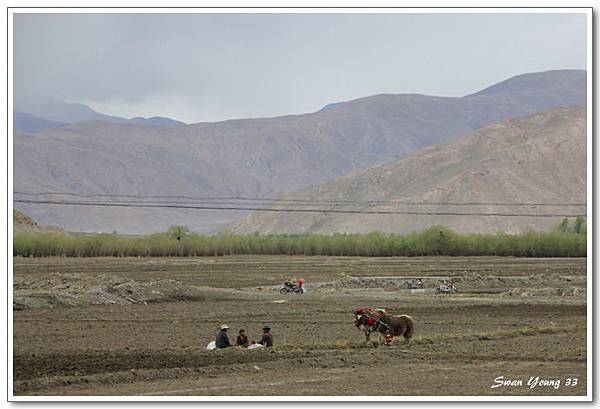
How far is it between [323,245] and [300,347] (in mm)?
83841

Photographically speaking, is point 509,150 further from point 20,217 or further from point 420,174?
point 20,217

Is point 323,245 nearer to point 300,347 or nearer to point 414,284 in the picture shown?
point 414,284

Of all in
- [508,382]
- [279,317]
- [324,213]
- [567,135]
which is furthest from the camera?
[324,213]

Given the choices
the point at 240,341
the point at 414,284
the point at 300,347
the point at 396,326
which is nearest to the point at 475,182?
the point at 414,284

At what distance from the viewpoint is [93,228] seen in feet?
564

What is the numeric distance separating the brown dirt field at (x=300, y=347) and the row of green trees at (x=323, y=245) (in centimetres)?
5247

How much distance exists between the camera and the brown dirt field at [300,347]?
16281 mm

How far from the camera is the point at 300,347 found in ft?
70.2

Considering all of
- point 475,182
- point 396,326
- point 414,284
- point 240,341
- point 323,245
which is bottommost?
point 240,341

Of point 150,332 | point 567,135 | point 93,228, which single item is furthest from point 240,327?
point 93,228

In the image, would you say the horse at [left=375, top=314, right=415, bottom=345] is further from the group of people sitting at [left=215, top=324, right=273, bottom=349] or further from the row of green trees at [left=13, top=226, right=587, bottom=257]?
the row of green trees at [left=13, top=226, right=587, bottom=257]

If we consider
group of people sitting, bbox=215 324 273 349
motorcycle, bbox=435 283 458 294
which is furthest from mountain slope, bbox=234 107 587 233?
group of people sitting, bbox=215 324 273 349

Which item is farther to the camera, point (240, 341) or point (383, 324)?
point (240, 341)
